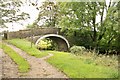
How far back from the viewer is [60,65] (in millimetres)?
10719

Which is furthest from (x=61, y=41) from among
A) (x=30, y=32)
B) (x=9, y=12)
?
(x=9, y=12)

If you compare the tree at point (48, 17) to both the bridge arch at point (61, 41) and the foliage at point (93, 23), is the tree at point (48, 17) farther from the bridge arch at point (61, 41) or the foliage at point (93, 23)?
the foliage at point (93, 23)

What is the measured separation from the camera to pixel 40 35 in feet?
82.3

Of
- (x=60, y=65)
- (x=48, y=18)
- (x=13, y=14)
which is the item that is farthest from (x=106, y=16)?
(x=13, y=14)

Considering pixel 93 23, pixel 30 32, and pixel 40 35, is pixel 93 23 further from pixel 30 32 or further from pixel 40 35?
pixel 30 32

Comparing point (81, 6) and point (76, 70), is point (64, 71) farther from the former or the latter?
point (81, 6)

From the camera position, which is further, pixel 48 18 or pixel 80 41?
pixel 48 18

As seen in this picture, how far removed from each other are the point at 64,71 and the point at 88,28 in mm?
14913

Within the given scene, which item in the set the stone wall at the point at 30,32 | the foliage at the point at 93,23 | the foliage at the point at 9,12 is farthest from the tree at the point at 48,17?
the foliage at the point at 9,12

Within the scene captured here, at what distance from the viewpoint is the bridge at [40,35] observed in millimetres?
23286

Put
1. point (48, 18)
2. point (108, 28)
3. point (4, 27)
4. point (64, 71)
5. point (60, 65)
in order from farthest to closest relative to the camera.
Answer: point (48, 18)
point (108, 28)
point (60, 65)
point (64, 71)
point (4, 27)

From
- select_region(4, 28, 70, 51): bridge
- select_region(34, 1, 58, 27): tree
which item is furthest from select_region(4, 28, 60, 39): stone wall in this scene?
select_region(34, 1, 58, 27): tree

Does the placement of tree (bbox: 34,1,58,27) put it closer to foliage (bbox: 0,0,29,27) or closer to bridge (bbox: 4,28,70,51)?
bridge (bbox: 4,28,70,51)

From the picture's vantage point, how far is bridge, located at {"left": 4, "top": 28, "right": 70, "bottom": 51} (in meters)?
23.3
